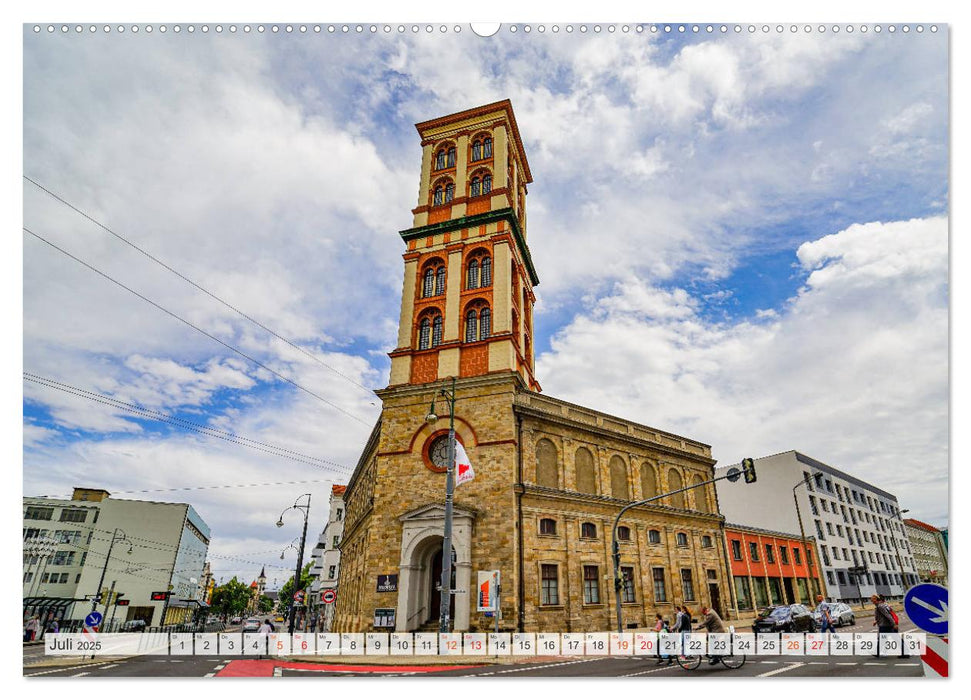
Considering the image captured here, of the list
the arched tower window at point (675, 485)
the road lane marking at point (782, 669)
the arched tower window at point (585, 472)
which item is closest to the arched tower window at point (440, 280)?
the arched tower window at point (585, 472)

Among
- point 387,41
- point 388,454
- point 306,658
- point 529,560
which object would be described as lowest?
point 306,658

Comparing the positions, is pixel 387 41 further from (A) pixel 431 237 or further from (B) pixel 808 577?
(B) pixel 808 577

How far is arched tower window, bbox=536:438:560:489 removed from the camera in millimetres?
24100

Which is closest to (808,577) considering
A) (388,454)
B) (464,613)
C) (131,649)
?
(464,613)

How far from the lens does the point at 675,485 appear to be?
103ft

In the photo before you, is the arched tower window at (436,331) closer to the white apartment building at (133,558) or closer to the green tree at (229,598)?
the white apartment building at (133,558)

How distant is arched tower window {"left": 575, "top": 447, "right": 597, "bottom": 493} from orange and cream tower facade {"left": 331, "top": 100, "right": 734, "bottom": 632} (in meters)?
0.08

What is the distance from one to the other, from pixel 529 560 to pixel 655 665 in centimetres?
1069

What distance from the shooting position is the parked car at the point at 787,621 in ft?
72.0

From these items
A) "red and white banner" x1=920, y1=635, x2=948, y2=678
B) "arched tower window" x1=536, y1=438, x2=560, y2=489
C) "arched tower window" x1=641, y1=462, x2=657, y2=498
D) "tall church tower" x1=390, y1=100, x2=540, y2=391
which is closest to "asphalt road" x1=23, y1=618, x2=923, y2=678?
"red and white banner" x1=920, y1=635, x2=948, y2=678

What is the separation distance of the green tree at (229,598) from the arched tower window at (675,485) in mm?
109566

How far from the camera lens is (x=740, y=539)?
35812 mm

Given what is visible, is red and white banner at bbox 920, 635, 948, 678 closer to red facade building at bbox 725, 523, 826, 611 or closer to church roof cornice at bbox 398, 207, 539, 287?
church roof cornice at bbox 398, 207, 539, 287

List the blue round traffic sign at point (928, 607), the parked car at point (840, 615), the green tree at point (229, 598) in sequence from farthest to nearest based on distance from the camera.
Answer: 1. the green tree at point (229, 598)
2. the parked car at point (840, 615)
3. the blue round traffic sign at point (928, 607)
